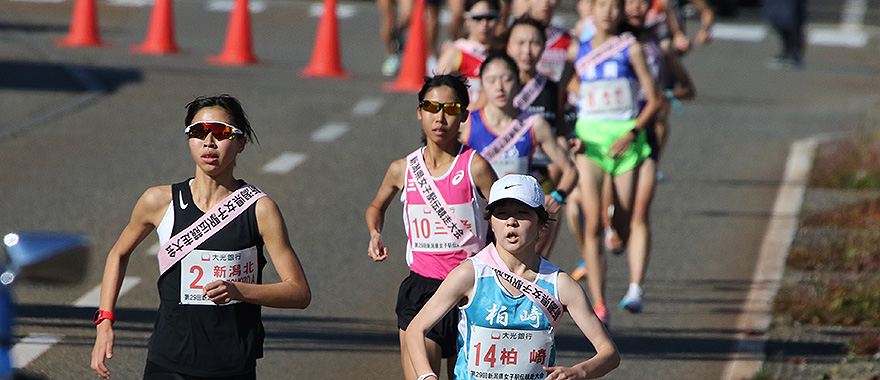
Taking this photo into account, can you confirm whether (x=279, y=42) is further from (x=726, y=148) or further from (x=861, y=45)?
(x=861, y=45)

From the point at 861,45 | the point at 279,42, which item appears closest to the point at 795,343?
the point at 279,42

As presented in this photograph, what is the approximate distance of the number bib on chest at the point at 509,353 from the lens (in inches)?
207

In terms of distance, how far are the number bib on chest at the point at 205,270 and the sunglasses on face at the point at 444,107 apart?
1.51 meters

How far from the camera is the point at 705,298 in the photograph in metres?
10.0

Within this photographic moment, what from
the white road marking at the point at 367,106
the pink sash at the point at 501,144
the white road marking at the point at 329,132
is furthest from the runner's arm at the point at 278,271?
the white road marking at the point at 367,106

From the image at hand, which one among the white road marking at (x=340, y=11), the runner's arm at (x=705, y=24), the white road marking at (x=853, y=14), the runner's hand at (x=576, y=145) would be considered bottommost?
the white road marking at (x=853, y=14)

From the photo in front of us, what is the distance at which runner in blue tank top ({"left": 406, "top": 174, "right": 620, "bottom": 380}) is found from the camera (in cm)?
524

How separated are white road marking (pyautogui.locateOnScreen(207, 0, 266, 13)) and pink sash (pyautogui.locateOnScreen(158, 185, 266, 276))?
19752 mm

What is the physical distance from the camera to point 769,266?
10.9 m

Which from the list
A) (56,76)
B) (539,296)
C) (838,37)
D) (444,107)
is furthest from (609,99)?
(838,37)

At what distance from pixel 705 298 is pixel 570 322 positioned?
1.22 m

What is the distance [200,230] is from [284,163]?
27.4ft

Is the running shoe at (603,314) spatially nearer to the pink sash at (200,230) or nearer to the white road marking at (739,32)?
the pink sash at (200,230)

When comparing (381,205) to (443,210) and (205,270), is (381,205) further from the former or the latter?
(205,270)
